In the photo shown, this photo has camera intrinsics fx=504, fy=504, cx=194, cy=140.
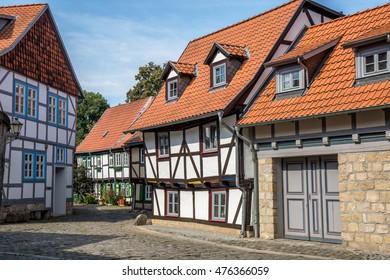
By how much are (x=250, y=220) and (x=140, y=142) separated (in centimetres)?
1627

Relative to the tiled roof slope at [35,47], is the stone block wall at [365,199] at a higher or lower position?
lower

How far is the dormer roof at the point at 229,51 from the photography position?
16.4 meters

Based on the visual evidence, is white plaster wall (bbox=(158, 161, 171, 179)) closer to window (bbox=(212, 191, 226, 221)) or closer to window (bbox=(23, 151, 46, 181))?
window (bbox=(212, 191, 226, 221))

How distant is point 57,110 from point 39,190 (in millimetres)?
3973

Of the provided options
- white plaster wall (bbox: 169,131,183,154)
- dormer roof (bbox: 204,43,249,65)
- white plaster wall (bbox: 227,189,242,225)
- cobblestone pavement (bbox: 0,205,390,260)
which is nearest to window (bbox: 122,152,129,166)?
white plaster wall (bbox: 169,131,183,154)

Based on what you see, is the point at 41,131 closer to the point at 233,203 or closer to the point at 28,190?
the point at 28,190

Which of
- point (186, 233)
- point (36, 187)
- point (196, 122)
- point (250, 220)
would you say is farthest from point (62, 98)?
point (250, 220)

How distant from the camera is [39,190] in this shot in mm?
21891

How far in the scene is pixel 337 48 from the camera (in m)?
14.0

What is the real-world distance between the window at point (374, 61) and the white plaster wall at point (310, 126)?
1546mm

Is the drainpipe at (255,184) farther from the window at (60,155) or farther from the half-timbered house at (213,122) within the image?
the window at (60,155)

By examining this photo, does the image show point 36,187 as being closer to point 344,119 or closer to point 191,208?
point 191,208

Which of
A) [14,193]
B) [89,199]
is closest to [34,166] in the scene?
[14,193]

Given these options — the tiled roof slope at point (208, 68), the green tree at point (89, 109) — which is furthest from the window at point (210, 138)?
the green tree at point (89, 109)
